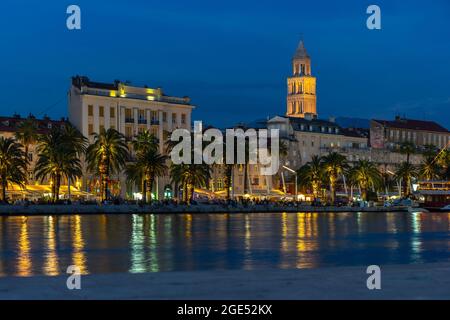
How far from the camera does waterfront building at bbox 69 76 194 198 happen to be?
130250 mm

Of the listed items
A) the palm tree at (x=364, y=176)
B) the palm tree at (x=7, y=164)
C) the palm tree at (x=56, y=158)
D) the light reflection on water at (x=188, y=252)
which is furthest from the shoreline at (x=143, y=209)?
the light reflection on water at (x=188, y=252)

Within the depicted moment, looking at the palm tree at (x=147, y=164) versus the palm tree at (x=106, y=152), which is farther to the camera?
the palm tree at (x=147, y=164)

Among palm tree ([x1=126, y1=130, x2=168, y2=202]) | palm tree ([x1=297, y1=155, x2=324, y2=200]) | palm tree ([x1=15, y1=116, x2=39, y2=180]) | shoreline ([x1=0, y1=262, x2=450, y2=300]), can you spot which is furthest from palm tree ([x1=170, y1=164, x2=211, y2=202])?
shoreline ([x1=0, y1=262, x2=450, y2=300])

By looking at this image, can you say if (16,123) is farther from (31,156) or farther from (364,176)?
(364,176)

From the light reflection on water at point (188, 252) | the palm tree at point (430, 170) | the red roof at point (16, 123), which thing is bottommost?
the light reflection on water at point (188, 252)

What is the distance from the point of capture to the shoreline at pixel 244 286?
1644 centimetres

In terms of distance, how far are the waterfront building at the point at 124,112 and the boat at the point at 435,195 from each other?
41423 millimetres

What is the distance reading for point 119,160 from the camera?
105438mm

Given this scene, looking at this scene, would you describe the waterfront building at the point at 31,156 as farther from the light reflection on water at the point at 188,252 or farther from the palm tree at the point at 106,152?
the light reflection on water at the point at 188,252

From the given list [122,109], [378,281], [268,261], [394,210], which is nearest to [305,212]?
[394,210]

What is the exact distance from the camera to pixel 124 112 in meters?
136

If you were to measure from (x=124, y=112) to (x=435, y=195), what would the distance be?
53.3 meters

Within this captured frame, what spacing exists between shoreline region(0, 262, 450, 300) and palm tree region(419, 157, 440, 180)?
149 metres

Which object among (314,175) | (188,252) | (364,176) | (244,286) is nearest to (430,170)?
(364,176)
